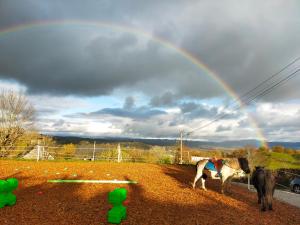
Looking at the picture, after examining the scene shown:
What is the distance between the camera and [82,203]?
10.8 metres

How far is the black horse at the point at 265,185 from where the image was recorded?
11367 millimetres

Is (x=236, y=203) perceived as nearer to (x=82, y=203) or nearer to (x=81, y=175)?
(x=82, y=203)

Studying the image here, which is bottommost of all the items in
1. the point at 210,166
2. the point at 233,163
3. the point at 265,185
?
the point at 265,185

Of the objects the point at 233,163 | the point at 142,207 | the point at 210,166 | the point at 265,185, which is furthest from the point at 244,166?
the point at 142,207

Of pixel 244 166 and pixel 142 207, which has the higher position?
pixel 244 166

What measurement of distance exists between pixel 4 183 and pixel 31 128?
40151 mm

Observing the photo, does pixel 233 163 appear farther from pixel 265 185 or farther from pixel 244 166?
pixel 265 185

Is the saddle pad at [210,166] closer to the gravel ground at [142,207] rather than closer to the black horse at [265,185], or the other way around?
the gravel ground at [142,207]

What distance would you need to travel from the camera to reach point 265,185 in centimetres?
1156

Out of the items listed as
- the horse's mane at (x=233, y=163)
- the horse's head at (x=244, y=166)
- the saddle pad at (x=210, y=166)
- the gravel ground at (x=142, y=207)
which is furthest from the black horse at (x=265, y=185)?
the saddle pad at (x=210, y=166)

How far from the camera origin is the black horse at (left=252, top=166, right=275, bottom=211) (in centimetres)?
1137

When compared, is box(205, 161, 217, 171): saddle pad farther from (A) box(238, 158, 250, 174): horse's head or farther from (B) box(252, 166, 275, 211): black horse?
(B) box(252, 166, 275, 211): black horse

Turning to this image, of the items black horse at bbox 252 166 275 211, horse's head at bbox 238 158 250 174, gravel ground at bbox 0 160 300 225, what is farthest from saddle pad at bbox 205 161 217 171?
black horse at bbox 252 166 275 211

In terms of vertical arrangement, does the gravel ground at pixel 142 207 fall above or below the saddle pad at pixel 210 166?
below
